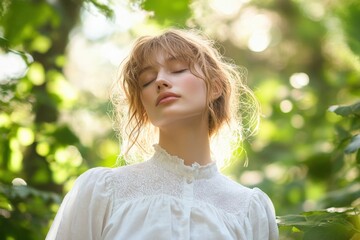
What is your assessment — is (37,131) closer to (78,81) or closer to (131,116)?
(131,116)

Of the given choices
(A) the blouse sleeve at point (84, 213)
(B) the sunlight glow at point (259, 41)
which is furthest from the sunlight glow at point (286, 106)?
(B) the sunlight glow at point (259, 41)

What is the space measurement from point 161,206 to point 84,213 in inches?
8.9

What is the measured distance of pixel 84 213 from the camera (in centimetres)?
172

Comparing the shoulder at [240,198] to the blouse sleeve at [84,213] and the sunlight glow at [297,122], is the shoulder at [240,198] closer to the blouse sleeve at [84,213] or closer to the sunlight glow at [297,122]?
the blouse sleeve at [84,213]

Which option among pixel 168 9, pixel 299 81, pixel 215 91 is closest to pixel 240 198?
pixel 215 91

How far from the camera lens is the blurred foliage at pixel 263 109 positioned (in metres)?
1.61

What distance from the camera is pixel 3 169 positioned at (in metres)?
2.41

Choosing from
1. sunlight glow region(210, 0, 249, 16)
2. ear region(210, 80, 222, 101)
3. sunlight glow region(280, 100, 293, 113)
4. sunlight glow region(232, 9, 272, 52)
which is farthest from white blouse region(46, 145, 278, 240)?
sunlight glow region(232, 9, 272, 52)

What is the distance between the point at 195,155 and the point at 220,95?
0.90 feet

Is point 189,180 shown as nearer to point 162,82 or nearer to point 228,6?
point 162,82

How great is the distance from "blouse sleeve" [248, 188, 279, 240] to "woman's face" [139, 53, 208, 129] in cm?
33

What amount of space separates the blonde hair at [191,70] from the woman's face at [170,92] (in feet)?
0.08

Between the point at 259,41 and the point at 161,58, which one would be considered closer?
the point at 161,58

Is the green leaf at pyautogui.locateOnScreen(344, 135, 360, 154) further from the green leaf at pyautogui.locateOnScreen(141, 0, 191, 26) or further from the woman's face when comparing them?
the green leaf at pyautogui.locateOnScreen(141, 0, 191, 26)
